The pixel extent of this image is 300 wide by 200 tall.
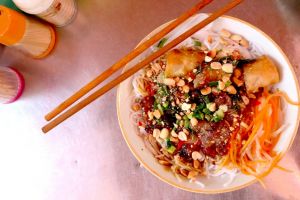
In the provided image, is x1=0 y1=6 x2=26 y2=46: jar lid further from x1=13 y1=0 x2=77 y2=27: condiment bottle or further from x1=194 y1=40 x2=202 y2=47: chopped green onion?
x1=194 y1=40 x2=202 y2=47: chopped green onion

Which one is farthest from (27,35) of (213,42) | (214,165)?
(214,165)

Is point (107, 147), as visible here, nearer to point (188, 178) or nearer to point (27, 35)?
point (188, 178)

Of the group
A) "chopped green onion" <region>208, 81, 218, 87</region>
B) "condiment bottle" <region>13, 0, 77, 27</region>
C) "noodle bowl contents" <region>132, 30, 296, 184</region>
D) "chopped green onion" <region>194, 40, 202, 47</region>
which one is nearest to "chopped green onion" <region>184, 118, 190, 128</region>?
"noodle bowl contents" <region>132, 30, 296, 184</region>

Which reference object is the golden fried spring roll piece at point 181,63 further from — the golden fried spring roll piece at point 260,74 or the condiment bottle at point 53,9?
the condiment bottle at point 53,9

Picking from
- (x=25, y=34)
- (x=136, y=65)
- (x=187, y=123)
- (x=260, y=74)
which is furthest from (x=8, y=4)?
(x=260, y=74)

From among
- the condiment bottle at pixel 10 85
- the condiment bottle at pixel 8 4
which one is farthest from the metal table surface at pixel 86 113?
the condiment bottle at pixel 8 4

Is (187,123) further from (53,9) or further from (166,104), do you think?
(53,9)
